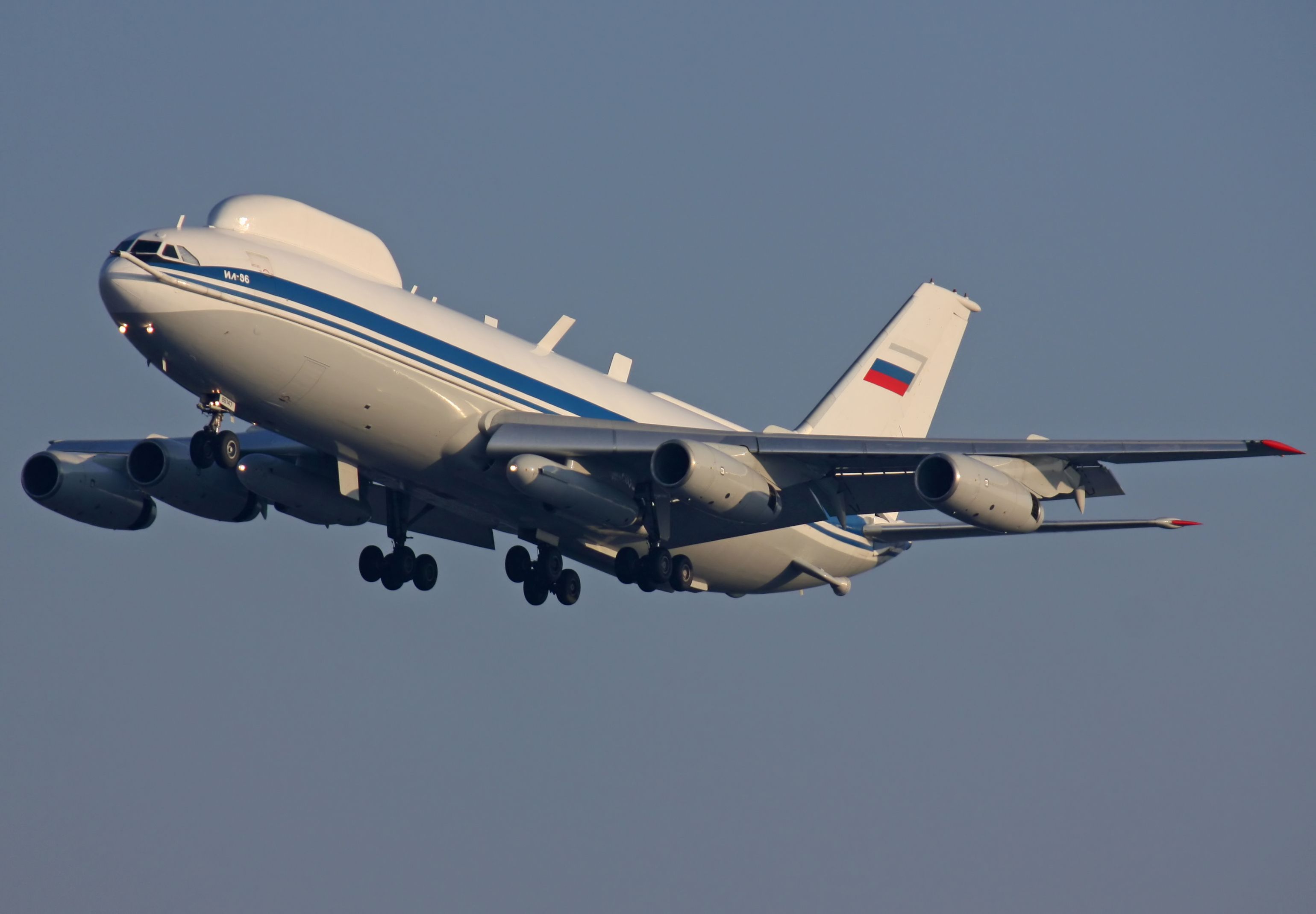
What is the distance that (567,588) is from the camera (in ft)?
128

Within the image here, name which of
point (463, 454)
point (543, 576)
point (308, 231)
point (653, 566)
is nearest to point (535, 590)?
point (543, 576)

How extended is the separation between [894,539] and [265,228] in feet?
57.0

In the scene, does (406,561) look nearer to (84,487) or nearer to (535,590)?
(535,590)

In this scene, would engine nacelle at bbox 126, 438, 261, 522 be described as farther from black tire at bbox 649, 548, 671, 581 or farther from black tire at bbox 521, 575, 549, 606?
black tire at bbox 649, 548, 671, 581

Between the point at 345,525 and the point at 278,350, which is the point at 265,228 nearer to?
the point at 278,350

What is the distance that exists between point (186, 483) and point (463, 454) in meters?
9.57

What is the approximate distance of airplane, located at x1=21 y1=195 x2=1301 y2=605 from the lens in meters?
30.2

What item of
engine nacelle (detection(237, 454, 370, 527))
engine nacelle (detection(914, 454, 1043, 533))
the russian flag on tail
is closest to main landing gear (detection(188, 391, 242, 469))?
engine nacelle (detection(237, 454, 370, 527))

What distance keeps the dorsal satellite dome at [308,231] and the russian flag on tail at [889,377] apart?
16.6 metres

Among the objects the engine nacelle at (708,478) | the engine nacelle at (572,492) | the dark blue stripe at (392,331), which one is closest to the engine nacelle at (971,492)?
the engine nacelle at (708,478)

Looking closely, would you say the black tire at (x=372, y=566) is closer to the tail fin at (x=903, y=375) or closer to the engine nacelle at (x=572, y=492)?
the engine nacelle at (x=572, y=492)

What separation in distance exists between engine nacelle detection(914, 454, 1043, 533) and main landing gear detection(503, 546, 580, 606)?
9.28 meters

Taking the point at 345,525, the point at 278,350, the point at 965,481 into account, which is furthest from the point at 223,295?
the point at 965,481

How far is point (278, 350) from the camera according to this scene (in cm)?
3012
